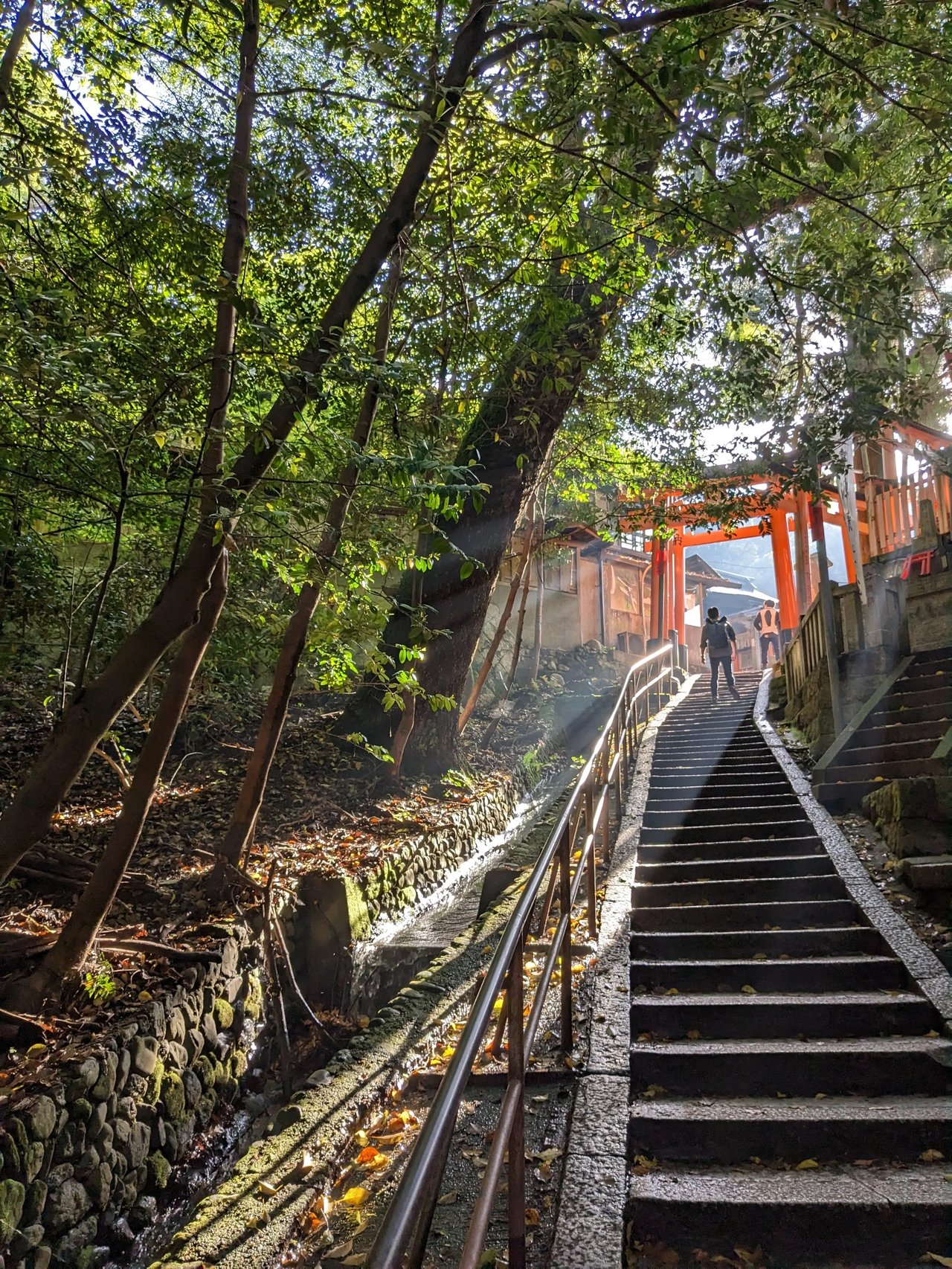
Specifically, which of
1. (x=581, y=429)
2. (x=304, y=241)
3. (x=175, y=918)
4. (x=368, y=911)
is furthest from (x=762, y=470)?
(x=175, y=918)

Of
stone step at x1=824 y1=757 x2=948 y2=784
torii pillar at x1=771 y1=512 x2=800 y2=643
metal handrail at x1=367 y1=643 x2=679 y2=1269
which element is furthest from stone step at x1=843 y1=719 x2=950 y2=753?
torii pillar at x1=771 y1=512 x2=800 y2=643

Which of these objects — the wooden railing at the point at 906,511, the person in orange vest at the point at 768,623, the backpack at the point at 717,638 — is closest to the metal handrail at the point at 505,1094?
the wooden railing at the point at 906,511

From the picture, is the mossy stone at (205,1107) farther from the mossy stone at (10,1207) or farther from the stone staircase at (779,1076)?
the stone staircase at (779,1076)

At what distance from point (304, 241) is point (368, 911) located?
6.38 meters

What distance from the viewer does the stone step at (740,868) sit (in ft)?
19.4

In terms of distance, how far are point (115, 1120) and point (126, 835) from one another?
4.90 ft

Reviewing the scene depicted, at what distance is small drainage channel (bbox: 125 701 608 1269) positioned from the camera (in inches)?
171

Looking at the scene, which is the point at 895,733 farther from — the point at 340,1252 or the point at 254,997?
the point at 340,1252

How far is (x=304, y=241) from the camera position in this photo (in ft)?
23.2

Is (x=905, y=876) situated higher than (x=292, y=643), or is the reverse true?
(x=292, y=643)

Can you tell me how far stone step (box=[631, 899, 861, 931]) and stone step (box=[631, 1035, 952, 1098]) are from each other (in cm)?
138

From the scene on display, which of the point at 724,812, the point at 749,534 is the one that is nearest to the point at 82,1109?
the point at 724,812

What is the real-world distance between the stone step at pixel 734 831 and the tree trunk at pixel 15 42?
23.4 feet

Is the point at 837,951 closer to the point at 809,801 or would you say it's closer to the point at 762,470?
the point at 809,801
